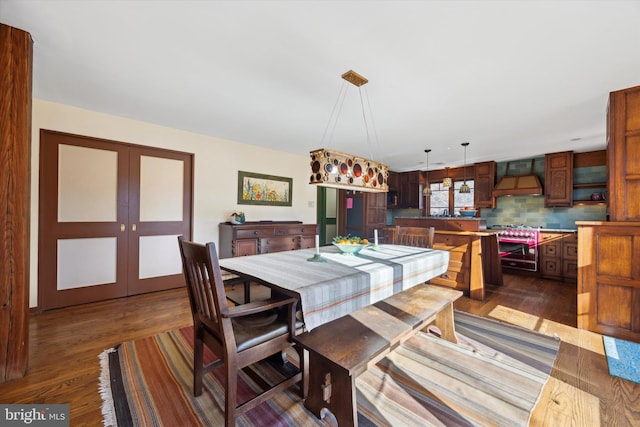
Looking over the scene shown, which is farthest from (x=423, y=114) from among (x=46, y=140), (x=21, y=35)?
(x=46, y=140)

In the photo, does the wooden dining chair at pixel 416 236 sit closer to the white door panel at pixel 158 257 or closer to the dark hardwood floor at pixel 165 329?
the dark hardwood floor at pixel 165 329

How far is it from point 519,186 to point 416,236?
3.68m

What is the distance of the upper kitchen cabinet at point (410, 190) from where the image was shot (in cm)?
694

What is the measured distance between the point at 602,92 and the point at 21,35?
4.97 m

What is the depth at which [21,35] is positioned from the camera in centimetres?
177

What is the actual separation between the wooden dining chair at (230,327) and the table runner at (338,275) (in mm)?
144

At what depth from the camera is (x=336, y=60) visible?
→ 6.69 feet

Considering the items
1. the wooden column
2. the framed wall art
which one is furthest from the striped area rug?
the framed wall art

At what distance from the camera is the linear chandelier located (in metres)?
2.15

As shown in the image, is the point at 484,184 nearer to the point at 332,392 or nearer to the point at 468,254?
the point at 468,254

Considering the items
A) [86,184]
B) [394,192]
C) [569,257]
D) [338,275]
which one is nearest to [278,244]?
[86,184]

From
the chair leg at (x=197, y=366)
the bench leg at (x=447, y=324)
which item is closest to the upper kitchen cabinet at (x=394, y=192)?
the bench leg at (x=447, y=324)

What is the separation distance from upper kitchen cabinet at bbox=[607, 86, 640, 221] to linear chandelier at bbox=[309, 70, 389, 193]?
90.6 inches

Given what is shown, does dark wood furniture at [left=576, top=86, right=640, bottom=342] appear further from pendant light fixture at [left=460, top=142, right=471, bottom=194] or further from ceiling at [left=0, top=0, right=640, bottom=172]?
pendant light fixture at [left=460, top=142, right=471, bottom=194]
